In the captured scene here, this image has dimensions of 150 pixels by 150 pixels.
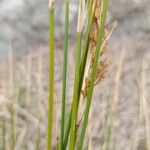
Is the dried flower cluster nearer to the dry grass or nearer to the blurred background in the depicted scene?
the dry grass

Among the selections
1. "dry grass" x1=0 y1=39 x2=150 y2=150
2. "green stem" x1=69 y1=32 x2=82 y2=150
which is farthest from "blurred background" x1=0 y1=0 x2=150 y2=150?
"green stem" x1=69 y1=32 x2=82 y2=150

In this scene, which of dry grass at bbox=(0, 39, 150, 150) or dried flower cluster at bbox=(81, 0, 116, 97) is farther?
dry grass at bbox=(0, 39, 150, 150)

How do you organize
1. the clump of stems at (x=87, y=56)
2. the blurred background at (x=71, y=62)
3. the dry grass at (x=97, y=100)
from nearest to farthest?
the clump of stems at (x=87, y=56) < the dry grass at (x=97, y=100) < the blurred background at (x=71, y=62)

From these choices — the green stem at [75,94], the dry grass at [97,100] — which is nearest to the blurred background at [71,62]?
the dry grass at [97,100]

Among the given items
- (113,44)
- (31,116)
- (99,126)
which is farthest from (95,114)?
(113,44)

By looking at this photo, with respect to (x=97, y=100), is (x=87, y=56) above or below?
above

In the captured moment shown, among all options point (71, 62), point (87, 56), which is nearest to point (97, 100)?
point (71, 62)

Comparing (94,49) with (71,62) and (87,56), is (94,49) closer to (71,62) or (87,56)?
(87,56)

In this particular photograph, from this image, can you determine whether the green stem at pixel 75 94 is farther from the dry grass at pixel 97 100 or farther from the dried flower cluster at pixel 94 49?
the dry grass at pixel 97 100
